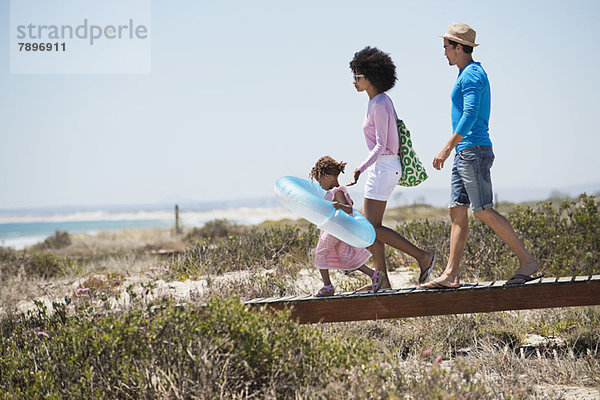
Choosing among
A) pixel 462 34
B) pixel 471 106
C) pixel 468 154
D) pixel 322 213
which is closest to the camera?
pixel 322 213

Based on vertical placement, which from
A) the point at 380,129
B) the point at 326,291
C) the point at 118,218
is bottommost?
the point at 118,218

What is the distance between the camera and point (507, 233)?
16.3 ft

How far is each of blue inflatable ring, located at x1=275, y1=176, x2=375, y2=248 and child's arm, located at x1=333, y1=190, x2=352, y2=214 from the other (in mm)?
139

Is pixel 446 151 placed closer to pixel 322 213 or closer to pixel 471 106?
pixel 471 106

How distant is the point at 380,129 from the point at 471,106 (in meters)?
0.75

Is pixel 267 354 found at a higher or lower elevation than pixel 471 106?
lower

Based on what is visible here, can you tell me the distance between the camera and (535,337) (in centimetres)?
577

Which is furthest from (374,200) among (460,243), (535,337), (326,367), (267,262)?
(267,262)

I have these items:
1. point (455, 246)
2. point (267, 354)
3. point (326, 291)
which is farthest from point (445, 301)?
point (267, 354)

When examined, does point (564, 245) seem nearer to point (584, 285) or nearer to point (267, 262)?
point (584, 285)

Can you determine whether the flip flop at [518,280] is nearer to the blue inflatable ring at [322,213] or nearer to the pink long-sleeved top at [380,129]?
the blue inflatable ring at [322,213]

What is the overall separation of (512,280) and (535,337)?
3.54ft

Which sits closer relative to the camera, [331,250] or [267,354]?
[267,354]

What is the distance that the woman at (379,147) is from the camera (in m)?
5.09
